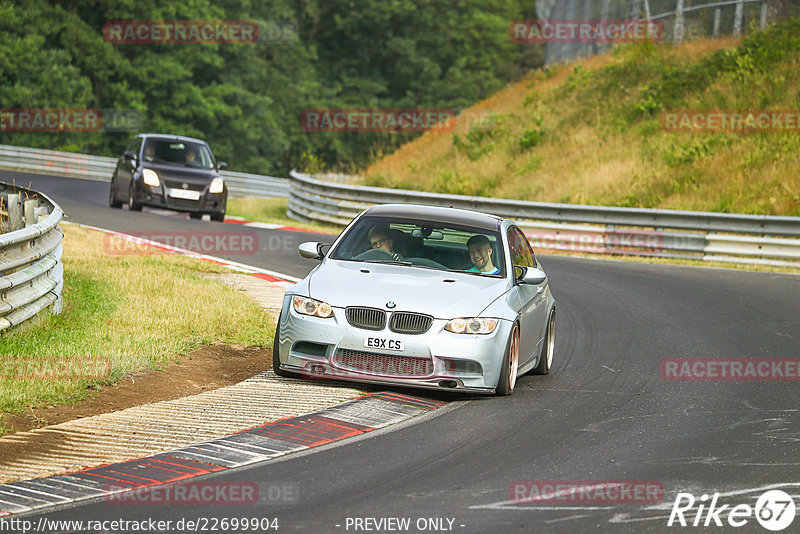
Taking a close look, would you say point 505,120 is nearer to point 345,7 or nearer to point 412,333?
point 412,333

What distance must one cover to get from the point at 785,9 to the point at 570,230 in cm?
1226

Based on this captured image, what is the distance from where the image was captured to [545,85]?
39.6 metres

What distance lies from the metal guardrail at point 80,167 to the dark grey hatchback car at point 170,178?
1687 cm

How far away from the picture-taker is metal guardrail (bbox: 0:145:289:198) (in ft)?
137

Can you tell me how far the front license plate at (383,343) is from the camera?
8953 millimetres

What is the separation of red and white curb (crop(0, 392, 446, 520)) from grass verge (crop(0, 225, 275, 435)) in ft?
5.13

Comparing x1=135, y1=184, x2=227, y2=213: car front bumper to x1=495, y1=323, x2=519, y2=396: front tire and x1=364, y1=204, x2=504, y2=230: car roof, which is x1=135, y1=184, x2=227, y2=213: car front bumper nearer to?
x1=364, y1=204, x2=504, y2=230: car roof

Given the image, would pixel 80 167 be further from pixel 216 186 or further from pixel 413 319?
A: pixel 413 319

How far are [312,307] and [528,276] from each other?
1.97m

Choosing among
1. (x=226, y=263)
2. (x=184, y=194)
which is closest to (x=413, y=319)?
(x=226, y=263)

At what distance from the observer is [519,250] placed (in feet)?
35.9

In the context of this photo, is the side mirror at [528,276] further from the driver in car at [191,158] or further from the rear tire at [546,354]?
the driver in car at [191,158]

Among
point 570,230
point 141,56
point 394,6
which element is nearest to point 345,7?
point 394,6

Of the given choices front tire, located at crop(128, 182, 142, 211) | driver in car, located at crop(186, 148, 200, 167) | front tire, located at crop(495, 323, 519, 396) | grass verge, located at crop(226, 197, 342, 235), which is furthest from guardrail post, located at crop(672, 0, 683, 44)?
front tire, located at crop(495, 323, 519, 396)
